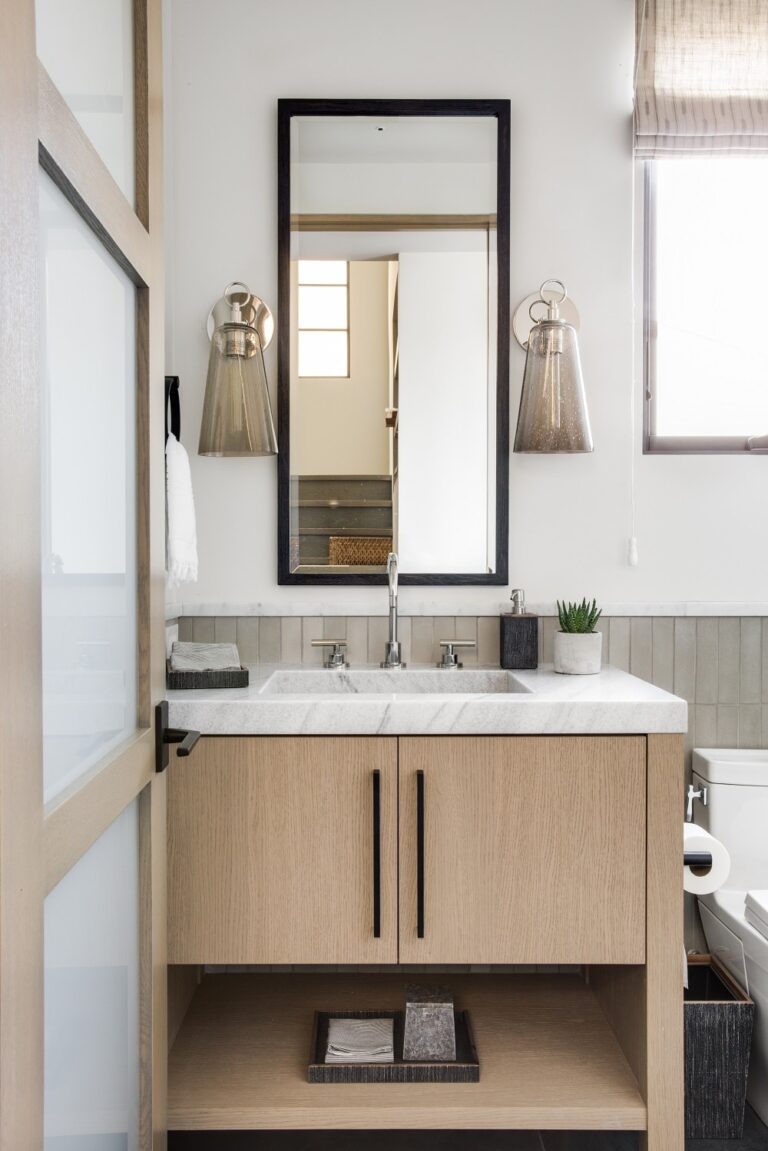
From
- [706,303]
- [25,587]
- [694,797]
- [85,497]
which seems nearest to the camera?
[25,587]

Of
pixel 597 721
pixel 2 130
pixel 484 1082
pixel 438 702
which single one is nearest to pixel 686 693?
pixel 597 721

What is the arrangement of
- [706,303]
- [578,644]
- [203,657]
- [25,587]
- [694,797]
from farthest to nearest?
[706,303] < [694,797] < [578,644] < [203,657] < [25,587]

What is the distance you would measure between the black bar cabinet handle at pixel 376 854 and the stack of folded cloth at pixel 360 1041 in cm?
24

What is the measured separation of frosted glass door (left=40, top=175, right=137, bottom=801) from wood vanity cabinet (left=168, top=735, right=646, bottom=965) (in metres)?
0.43

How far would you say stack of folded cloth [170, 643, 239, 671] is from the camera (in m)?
1.66

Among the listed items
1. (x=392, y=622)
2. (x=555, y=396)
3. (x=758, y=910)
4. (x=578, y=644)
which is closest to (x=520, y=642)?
(x=578, y=644)

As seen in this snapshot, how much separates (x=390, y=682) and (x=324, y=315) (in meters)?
0.85

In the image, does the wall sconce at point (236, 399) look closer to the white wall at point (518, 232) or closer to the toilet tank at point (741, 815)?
the white wall at point (518, 232)

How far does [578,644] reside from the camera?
183 cm

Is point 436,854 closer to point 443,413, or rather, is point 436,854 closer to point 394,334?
point 443,413

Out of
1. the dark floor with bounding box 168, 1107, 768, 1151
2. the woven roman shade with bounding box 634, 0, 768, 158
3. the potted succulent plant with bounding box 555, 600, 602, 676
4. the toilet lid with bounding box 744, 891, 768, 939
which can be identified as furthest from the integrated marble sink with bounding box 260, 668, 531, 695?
the woven roman shade with bounding box 634, 0, 768, 158

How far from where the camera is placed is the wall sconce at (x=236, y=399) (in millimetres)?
1932

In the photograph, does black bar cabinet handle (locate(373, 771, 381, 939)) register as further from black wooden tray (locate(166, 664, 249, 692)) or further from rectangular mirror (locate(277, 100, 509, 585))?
rectangular mirror (locate(277, 100, 509, 585))

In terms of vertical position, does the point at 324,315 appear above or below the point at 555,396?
above
